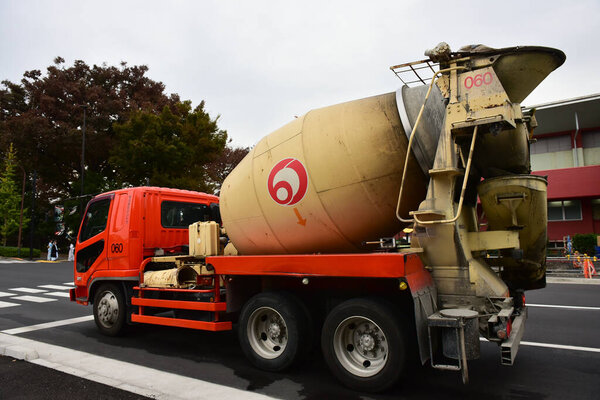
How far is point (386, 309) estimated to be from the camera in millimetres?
4098

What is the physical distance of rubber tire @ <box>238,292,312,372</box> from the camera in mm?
4703

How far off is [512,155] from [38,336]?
7697mm

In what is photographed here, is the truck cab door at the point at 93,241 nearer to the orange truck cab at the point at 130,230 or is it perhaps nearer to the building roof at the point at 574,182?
the orange truck cab at the point at 130,230

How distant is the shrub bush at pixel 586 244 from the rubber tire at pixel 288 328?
19944mm

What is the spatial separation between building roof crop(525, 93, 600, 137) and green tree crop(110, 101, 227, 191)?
773 inches

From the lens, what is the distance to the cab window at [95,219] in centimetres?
728

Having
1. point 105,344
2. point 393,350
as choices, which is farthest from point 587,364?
point 105,344

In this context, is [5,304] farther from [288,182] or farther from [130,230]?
[288,182]

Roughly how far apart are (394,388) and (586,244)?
65.2 ft

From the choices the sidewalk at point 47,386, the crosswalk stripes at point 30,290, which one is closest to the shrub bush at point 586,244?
the sidewalk at point 47,386

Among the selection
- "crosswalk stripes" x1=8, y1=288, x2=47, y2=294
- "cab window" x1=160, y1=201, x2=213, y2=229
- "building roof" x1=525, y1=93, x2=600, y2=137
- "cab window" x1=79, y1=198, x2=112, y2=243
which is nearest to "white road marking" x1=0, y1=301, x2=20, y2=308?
"crosswalk stripes" x1=8, y1=288, x2=47, y2=294

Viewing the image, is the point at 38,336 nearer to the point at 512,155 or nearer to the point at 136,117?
the point at 512,155

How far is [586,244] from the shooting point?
19688mm

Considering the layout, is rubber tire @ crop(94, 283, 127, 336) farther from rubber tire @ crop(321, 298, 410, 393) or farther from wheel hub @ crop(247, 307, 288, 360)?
rubber tire @ crop(321, 298, 410, 393)
